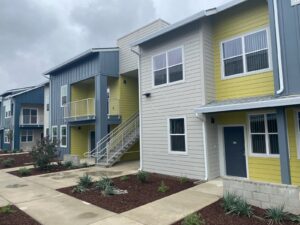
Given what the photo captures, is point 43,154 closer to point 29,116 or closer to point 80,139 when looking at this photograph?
point 80,139

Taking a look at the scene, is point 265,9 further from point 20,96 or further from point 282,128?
point 20,96

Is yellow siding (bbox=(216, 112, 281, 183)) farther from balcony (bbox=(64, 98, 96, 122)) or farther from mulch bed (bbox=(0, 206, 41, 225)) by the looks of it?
balcony (bbox=(64, 98, 96, 122))

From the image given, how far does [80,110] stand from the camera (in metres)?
Result: 18.8

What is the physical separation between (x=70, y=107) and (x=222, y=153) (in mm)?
13080

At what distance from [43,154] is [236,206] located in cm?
1134

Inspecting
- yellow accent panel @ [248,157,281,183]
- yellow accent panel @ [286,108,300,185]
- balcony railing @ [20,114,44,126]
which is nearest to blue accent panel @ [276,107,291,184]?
yellow accent panel @ [286,108,300,185]

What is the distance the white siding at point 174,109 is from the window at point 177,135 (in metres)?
0.24

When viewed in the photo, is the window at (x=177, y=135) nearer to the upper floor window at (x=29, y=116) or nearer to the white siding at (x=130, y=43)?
the white siding at (x=130, y=43)

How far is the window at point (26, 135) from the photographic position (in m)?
30.6

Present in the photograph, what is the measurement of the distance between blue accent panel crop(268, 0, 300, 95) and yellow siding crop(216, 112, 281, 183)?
2440 mm

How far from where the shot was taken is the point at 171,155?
37.6 ft

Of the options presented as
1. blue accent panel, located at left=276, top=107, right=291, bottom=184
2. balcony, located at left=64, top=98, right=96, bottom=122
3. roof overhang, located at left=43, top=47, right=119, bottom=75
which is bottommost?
blue accent panel, located at left=276, top=107, right=291, bottom=184

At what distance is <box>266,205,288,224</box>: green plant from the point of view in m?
5.71

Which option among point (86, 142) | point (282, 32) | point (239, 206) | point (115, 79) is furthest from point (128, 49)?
point (239, 206)
